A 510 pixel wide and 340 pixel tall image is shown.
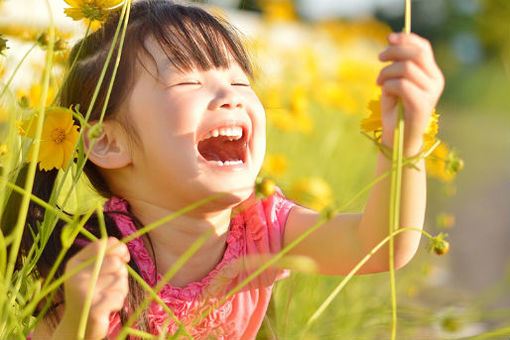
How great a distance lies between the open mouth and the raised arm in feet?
0.43

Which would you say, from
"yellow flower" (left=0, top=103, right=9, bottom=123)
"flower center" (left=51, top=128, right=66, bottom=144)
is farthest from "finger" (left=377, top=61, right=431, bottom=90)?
"yellow flower" (left=0, top=103, right=9, bottom=123)

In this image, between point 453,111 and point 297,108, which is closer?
point 297,108

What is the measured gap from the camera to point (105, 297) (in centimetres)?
63

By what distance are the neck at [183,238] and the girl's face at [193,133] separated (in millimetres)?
21

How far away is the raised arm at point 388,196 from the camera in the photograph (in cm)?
66

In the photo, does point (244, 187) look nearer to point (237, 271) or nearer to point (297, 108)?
point (237, 271)

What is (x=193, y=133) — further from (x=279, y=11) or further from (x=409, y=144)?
(x=279, y=11)

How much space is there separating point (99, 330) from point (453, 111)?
7.78 m

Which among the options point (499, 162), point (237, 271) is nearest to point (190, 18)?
point (237, 271)

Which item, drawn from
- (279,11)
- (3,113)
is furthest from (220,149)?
(279,11)

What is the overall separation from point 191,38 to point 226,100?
4.4 inches

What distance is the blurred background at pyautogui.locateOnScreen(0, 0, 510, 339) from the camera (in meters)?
→ 1.01

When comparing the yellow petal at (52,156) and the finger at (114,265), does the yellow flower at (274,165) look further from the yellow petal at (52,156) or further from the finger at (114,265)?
the finger at (114,265)

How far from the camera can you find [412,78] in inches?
25.9
